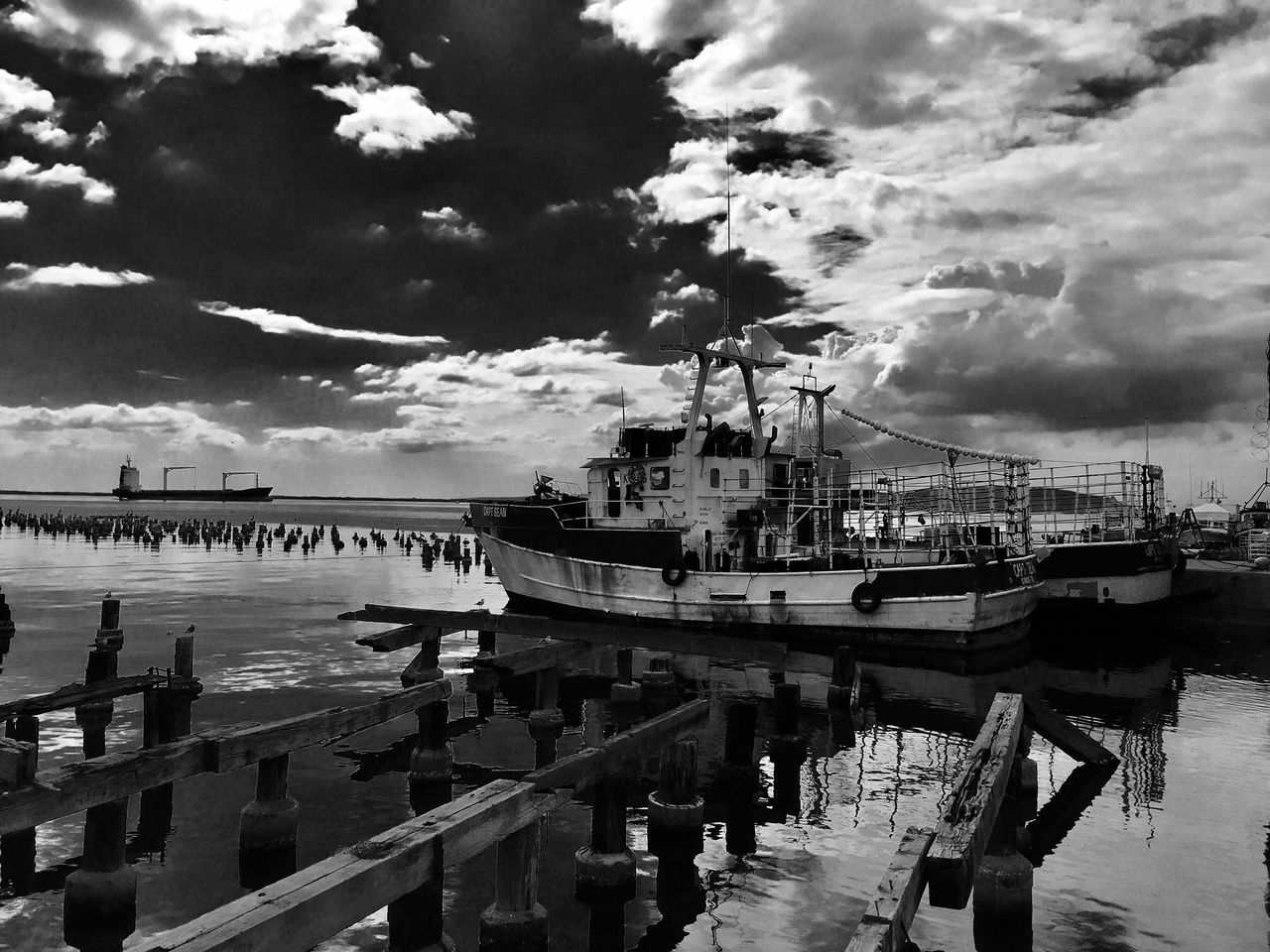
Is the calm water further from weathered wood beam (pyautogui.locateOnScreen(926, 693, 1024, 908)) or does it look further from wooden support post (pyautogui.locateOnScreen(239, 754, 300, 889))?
weathered wood beam (pyautogui.locateOnScreen(926, 693, 1024, 908))

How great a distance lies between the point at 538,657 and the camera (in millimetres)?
12625

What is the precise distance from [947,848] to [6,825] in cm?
655

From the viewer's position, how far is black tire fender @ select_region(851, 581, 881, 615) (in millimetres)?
23656

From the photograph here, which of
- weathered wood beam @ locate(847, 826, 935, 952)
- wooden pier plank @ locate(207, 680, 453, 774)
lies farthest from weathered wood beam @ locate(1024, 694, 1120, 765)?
wooden pier plank @ locate(207, 680, 453, 774)

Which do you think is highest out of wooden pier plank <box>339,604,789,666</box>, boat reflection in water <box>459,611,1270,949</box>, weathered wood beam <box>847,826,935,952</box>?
wooden pier plank <box>339,604,789,666</box>

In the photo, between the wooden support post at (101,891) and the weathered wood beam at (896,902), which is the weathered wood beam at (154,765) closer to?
the wooden support post at (101,891)

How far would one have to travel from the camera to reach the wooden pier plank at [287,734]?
7643mm

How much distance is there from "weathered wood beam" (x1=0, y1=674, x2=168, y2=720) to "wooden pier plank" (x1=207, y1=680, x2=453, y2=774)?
277cm

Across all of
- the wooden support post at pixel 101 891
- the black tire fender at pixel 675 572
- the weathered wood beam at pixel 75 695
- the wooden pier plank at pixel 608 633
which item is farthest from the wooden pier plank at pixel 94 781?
the black tire fender at pixel 675 572

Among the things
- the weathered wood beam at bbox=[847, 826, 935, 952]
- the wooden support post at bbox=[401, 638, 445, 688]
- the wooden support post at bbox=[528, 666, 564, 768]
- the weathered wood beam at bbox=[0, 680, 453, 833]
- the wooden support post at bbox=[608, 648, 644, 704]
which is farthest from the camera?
the wooden support post at bbox=[608, 648, 644, 704]

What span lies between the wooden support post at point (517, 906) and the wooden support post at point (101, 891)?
3.38 meters

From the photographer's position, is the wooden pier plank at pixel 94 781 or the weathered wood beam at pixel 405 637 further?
the weathered wood beam at pixel 405 637

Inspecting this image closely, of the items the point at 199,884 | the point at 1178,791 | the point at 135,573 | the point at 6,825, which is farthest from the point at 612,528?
the point at 135,573

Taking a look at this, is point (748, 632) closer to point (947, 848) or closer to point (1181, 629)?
point (1181, 629)
